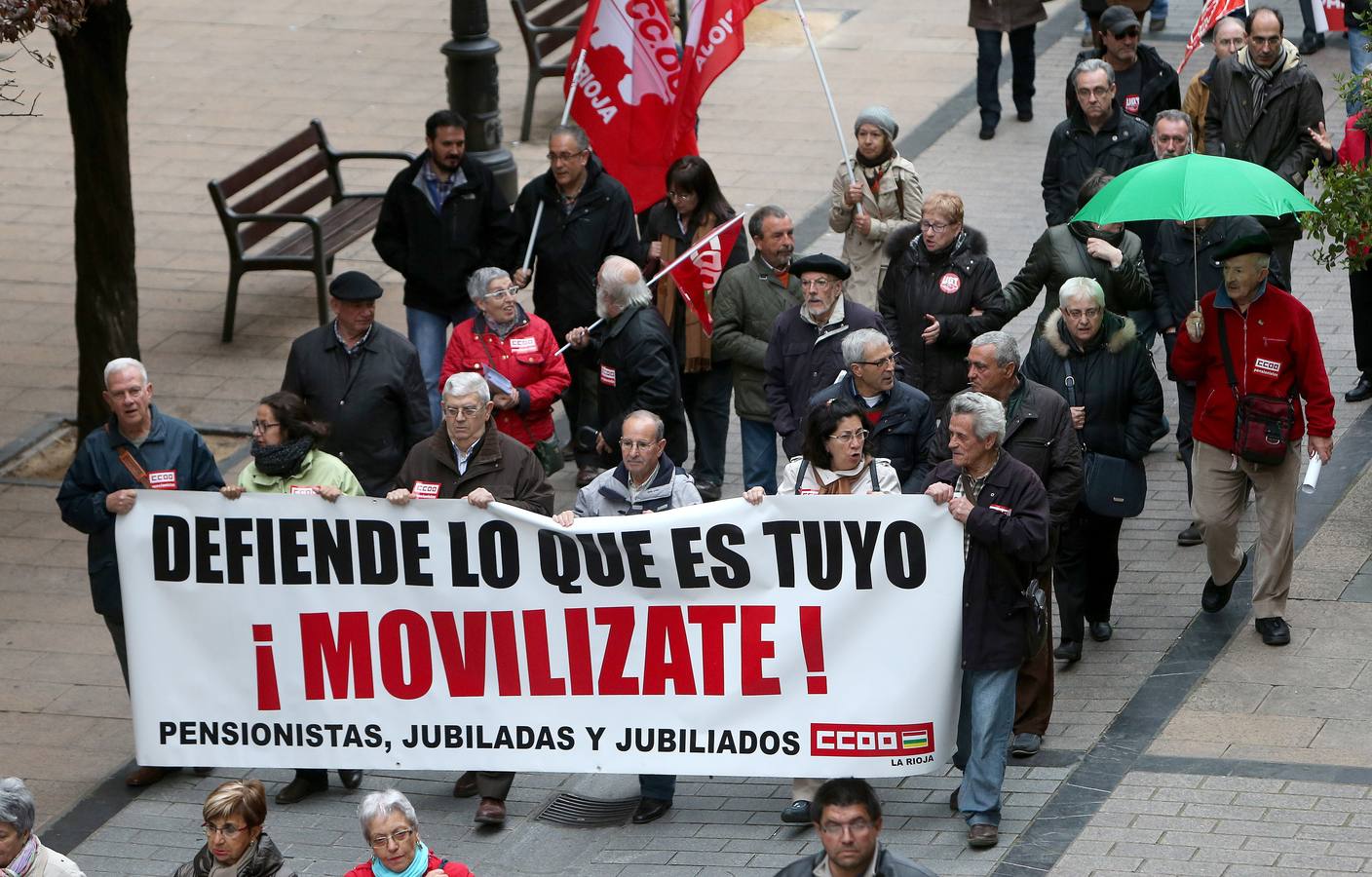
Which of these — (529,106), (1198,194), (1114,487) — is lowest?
(529,106)

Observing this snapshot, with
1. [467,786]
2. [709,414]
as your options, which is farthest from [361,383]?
[709,414]

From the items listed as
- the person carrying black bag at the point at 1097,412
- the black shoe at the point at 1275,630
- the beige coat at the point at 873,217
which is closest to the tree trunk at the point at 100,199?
the beige coat at the point at 873,217

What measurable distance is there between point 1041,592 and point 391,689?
2.57 m

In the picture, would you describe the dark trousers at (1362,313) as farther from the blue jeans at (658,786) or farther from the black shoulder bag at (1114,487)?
the blue jeans at (658,786)

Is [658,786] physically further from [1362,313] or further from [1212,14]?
[1212,14]

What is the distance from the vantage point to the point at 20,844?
7293 mm

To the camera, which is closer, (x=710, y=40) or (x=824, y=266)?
(x=824, y=266)

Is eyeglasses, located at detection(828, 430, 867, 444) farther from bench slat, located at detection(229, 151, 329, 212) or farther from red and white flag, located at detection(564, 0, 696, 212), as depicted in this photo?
bench slat, located at detection(229, 151, 329, 212)

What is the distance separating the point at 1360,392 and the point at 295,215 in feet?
21.9

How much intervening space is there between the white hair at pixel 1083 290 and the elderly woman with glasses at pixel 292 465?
122 inches

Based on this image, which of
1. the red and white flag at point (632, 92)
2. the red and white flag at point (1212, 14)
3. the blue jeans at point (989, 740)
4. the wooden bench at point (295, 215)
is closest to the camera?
the blue jeans at point (989, 740)

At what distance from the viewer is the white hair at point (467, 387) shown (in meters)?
8.85

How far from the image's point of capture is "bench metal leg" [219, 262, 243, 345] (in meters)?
14.5

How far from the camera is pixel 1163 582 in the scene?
10.7 m
